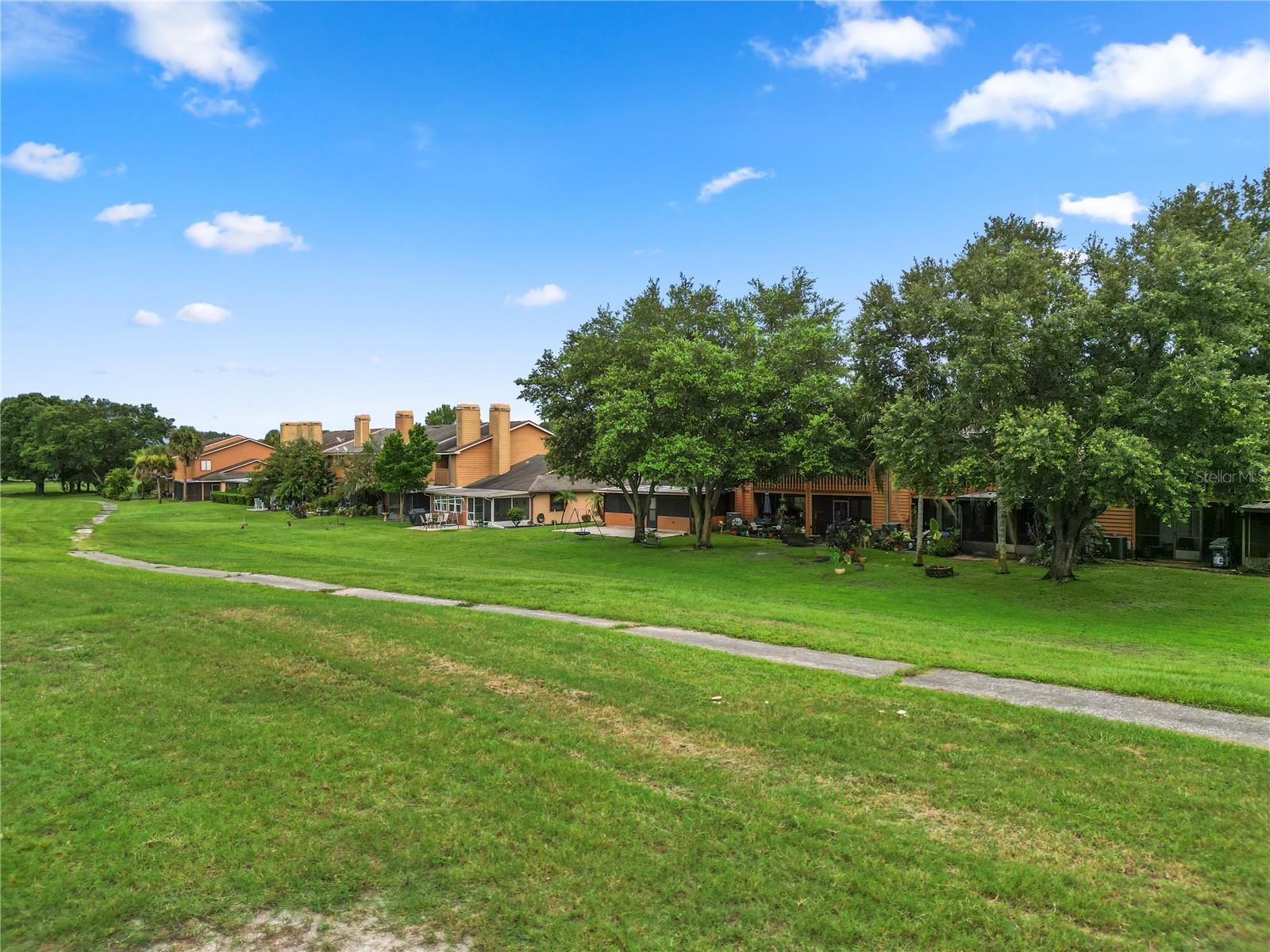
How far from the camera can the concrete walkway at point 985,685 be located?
8141mm

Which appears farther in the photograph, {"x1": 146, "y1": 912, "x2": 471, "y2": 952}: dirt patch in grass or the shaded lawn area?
the shaded lawn area

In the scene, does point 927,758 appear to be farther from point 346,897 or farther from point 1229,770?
point 346,897

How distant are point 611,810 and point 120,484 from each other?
3670 inches

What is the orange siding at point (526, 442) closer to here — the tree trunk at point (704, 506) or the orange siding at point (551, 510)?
the orange siding at point (551, 510)

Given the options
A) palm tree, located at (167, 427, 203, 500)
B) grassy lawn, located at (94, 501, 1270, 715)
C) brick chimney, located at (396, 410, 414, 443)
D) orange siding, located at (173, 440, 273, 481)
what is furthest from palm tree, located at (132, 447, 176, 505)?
grassy lawn, located at (94, 501, 1270, 715)

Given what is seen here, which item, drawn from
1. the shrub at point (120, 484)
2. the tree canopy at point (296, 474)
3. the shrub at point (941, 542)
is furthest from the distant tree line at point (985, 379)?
the shrub at point (120, 484)

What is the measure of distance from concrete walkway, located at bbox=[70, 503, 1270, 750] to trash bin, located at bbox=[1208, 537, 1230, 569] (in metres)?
22.8

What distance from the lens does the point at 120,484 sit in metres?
80.6

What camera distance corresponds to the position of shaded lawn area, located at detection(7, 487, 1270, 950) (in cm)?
481

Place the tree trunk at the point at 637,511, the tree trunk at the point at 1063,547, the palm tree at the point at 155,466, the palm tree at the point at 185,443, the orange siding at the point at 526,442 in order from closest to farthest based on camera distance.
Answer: the tree trunk at the point at 1063,547
the tree trunk at the point at 637,511
the orange siding at the point at 526,442
the palm tree at the point at 185,443
the palm tree at the point at 155,466

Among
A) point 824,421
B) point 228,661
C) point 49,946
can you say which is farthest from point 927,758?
point 824,421

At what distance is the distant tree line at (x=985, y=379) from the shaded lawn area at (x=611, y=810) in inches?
533

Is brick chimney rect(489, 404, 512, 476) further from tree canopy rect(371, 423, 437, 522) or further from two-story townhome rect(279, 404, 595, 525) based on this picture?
tree canopy rect(371, 423, 437, 522)

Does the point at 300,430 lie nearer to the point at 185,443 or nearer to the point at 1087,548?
the point at 185,443
